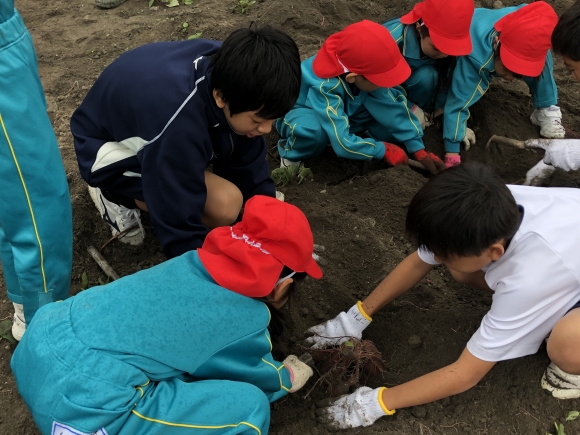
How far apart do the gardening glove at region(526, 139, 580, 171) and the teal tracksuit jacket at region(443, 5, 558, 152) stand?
0.75 meters

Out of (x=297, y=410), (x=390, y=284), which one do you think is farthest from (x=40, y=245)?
(x=390, y=284)

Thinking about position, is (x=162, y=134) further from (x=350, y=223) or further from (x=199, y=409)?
(x=350, y=223)

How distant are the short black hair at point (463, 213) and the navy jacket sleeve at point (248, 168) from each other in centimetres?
112

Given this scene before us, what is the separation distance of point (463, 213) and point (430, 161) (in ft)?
6.30

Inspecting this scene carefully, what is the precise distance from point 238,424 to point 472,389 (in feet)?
3.39

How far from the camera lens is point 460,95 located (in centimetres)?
367

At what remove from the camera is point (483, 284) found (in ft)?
7.87

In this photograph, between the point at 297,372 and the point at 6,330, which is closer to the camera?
the point at 297,372

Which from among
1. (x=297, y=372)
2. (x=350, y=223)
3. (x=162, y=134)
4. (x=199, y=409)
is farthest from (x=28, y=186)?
(x=350, y=223)

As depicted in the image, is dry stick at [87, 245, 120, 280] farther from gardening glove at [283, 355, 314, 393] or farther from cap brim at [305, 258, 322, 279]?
cap brim at [305, 258, 322, 279]

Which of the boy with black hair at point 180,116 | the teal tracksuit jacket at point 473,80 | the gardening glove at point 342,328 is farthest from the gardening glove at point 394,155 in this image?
the gardening glove at point 342,328

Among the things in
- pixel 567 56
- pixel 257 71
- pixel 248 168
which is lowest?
pixel 248 168

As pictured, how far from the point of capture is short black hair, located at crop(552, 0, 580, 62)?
2.59 meters

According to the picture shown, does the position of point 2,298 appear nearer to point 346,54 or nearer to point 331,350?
point 331,350
